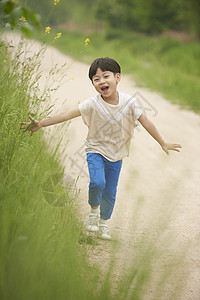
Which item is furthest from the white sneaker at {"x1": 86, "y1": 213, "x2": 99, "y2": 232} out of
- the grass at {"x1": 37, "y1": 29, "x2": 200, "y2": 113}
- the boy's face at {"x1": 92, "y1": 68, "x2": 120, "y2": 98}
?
the grass at {"x1": 37, "y1": 29, "x2": 200, "y2": 113}

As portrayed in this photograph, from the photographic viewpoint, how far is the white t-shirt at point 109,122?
304 centimetres

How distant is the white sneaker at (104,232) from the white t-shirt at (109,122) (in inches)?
20.3

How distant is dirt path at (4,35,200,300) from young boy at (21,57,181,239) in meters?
0.25

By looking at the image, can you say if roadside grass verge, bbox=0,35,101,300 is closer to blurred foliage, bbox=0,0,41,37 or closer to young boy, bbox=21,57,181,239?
young boy, bbox=21,57,181,239

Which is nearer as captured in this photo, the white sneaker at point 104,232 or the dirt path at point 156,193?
the dirt path at point 156,193

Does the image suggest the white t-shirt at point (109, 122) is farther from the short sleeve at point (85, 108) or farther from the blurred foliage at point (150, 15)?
the blurred foliage at point (150, 15)

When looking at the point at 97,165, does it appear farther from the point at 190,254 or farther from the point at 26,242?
the point at 26,242

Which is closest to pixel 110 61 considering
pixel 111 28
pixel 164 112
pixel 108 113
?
pixel 108 113

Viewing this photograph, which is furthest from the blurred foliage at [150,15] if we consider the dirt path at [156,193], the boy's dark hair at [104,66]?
the boy's dark hair at [104,66]

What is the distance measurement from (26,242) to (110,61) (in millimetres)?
1583

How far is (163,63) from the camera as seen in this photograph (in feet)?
42.9

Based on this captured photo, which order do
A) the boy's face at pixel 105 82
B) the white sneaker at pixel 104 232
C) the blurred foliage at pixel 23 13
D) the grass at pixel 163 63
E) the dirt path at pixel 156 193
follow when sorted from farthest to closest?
the grass at pixel 163 63 < the white sneaker at pixel 104 232 < the boy's face at pixel 105 82 < the dirt path at pixel 156 193 < the blurred foliage at pixel 23 13

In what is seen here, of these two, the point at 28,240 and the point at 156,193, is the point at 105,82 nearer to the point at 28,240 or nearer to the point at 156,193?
the point at 28,240

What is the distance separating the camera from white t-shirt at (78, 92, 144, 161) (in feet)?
9.96
